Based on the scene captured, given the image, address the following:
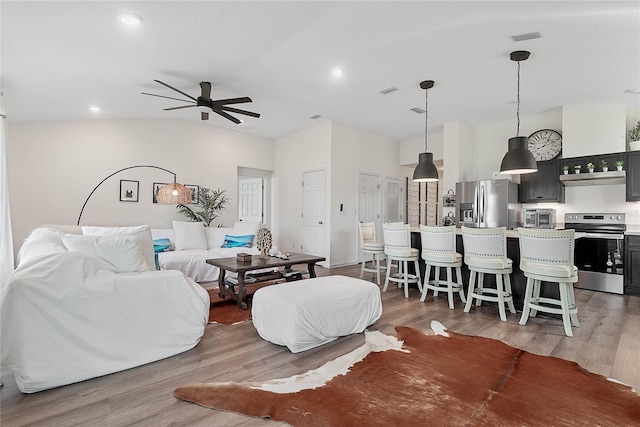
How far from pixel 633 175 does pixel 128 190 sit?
327 inches

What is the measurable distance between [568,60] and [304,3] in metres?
3.24

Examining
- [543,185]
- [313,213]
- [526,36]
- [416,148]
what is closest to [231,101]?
[526,36]

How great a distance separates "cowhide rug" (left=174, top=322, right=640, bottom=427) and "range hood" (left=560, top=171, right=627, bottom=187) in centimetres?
384

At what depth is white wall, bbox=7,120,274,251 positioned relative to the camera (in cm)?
516

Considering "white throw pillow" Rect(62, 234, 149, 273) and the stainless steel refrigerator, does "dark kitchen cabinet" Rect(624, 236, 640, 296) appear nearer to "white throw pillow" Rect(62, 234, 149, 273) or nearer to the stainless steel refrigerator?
the stainless steel refrigerator

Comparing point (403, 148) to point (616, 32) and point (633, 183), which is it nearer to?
point (633, 183)

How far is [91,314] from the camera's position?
218cm

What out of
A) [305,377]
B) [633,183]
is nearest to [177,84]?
[305,377]

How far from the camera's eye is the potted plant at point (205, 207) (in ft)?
21.1

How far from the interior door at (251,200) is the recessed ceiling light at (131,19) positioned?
5.55 metres

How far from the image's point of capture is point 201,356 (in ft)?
8.35

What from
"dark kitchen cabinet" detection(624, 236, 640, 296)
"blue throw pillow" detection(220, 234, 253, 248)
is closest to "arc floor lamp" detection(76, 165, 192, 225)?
"blue throw pillow" detection(220, 234, 253, 248)

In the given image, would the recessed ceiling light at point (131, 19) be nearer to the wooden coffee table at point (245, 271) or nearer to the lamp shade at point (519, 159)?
the wooden coffee table at point (245, 271)

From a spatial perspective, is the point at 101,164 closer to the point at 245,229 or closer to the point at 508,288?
the point at 245,229
